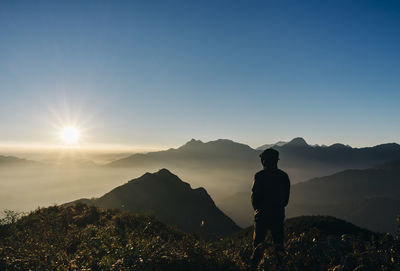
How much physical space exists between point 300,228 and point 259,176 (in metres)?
8.94

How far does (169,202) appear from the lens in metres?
128

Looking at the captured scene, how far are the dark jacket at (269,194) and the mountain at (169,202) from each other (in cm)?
10460

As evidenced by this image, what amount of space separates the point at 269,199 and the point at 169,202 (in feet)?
406

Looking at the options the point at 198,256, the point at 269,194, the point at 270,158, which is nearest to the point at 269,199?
the point at 269,194

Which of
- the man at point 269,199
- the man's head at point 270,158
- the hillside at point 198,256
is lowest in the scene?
the hillside at point 198,256

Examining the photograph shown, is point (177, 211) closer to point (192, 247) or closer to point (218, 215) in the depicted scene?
point (218, 215)

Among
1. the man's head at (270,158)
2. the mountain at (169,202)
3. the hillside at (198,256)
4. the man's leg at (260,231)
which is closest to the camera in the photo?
the hillside at (198,256)

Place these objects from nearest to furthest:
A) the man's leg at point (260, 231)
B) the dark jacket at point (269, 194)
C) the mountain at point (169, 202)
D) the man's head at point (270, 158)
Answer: the man's leg at point (260, 231), the dark jacket at point (269, 194), the man's head at point (270, 158), the mountain at point (169, 202)

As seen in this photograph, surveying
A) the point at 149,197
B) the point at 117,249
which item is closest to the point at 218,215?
the point at 149,197

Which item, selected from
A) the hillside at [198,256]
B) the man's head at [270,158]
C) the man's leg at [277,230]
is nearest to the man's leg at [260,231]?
the man's leg at [277,230]

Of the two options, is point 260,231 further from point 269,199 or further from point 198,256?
point 198,256

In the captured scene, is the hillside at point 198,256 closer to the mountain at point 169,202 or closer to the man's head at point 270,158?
the man's head at point 270,158

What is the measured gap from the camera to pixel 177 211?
123875mm

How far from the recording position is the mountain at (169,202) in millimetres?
115156
